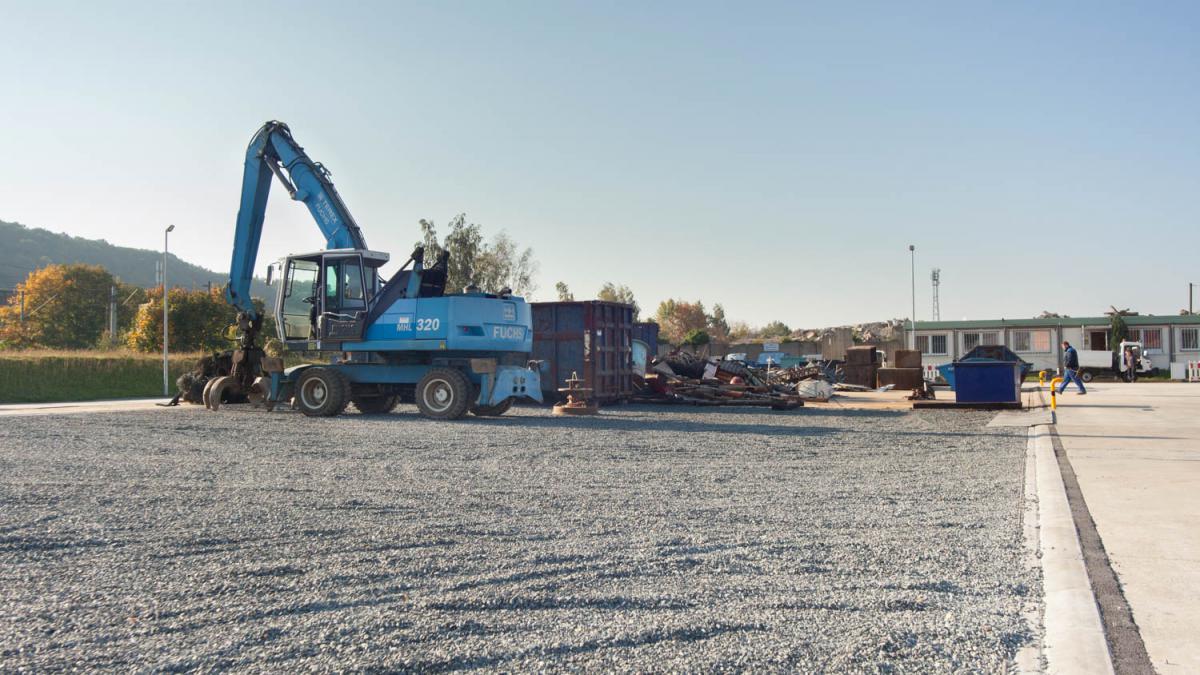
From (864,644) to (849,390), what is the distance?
Answer: 28.4 metres

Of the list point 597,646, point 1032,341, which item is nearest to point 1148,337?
point 1032,341

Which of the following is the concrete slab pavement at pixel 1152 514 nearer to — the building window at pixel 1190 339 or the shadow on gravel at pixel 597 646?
the shadow on gravel at pixel 597 646

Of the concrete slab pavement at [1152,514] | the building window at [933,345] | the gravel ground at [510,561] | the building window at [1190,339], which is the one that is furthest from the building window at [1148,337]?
the gravel ground at [510,561]

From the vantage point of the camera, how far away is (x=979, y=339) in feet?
163

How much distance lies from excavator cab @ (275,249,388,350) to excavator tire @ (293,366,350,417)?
600 millimetres

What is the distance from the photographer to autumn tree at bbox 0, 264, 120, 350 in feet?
195

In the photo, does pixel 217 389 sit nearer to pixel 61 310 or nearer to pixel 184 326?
pixel 184 326

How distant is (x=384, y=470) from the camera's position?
9562mm

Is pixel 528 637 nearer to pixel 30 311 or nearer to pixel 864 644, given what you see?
pixel 864 644

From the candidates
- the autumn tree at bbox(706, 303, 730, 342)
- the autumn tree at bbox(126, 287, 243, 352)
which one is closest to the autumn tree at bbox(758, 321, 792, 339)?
the autumn tree at bbox(706, 303, 730, 342)

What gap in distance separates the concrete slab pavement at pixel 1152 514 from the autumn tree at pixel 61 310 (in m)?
62.1

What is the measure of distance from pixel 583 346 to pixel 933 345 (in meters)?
34.9

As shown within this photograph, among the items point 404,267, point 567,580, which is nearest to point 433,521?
point 567,580

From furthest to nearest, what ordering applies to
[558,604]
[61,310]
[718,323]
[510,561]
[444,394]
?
1. [718,323]
2. [61,310]
3. [444,394]
4. [510,561]
5. [558,604]
